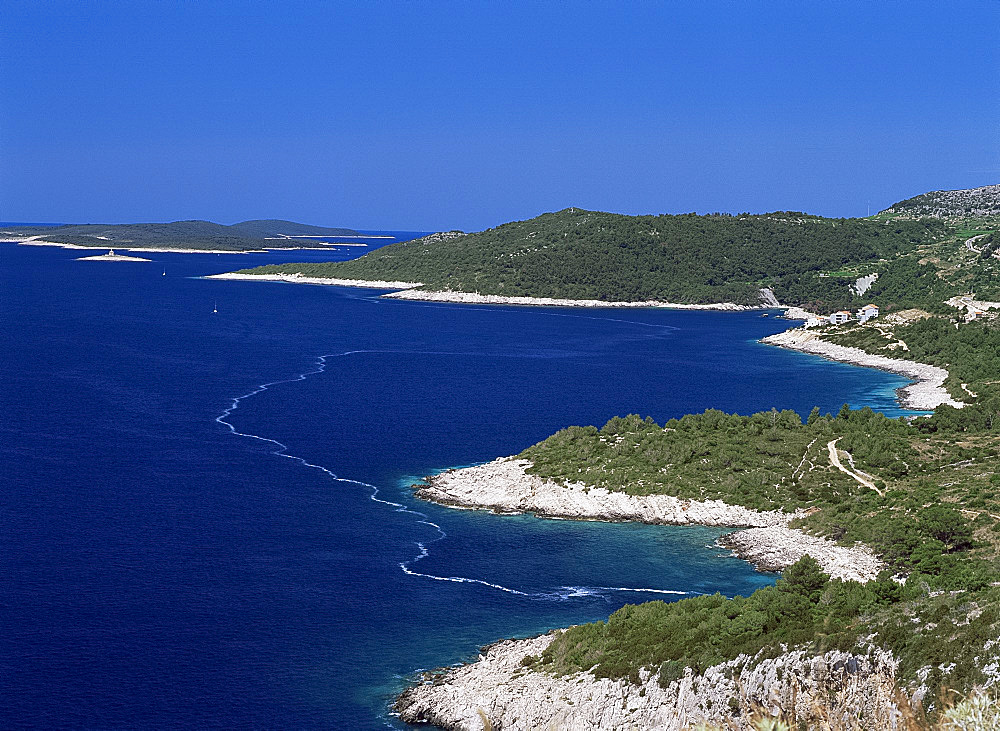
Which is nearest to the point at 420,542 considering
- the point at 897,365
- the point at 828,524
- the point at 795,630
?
the point at 828,524

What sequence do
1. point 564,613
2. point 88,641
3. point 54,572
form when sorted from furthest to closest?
1. point 54,572
2. point 564,613
3. point 88,641

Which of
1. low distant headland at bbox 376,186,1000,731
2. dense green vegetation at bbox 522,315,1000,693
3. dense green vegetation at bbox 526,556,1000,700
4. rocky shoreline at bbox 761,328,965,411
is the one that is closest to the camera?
dense green vegetation at bbox 526,556,1000,700

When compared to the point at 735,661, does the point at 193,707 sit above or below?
below

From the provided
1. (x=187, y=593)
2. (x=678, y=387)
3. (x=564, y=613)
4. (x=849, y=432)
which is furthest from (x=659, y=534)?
(x=678, y=387)

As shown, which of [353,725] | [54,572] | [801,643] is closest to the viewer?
[801,643]

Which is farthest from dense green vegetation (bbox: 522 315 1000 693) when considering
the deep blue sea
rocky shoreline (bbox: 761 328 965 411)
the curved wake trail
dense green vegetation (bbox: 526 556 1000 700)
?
the curved wake trail

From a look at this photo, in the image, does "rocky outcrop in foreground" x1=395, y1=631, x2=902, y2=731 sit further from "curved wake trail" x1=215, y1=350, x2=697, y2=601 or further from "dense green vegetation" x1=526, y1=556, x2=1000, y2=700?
"curved wake trail" x1=215, y1=350, x2=697, y2=601

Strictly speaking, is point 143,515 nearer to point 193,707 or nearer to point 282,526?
point 282,526
